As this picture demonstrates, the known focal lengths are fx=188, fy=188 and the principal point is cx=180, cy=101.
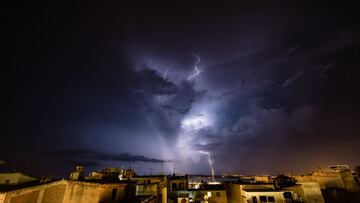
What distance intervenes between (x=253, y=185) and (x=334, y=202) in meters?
13.5

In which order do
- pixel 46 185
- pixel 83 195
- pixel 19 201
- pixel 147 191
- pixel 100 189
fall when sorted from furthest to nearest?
1. pixel 147 191
2. pixel 100 189
3. pixel 83 195
4. pixel 46 185
5. pixel 19 201

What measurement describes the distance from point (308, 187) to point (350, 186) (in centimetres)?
613

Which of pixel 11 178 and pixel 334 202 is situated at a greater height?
pixel 11 178

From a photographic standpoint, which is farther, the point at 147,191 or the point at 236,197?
the point at 236,197

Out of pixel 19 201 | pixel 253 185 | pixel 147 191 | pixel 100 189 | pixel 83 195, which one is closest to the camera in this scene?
pixel 19 201

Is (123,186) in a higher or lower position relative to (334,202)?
higher

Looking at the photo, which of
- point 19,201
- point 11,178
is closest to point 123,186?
point 19,201

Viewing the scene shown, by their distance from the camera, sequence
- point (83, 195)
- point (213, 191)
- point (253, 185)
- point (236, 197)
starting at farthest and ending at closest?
1. point (213, 191)
2. point (236, 197)
3. point (253, 185)
4. point (83, 195)

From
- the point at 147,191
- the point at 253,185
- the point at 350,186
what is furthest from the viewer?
the point at 253,185

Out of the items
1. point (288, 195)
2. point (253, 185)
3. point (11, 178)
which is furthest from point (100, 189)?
point (288, 195)

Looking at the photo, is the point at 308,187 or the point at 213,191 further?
the point at 213,191

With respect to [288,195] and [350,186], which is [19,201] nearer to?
[288,195]

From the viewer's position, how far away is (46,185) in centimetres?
1376

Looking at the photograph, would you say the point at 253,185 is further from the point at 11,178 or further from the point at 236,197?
the point at 11,178
